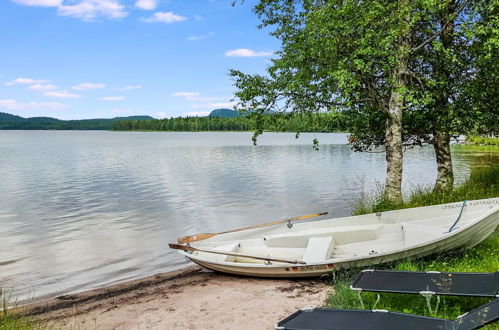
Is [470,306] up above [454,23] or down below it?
below

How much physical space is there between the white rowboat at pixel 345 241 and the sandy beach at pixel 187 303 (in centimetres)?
49

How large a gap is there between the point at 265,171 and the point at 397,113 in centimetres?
3019

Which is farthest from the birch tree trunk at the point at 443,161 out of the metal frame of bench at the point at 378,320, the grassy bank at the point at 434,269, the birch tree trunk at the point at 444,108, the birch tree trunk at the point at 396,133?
the metal frame of bench at the point at 378,320

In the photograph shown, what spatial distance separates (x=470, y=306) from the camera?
22.9 ft

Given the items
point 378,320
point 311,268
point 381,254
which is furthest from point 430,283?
point 311,268

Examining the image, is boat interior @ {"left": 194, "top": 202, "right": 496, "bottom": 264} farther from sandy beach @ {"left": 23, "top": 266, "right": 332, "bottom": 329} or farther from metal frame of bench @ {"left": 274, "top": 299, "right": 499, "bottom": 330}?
metal frame of bench @ {"left": 274, "top": 299, "right": 499, "bottom": 330}

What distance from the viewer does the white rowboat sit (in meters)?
9.34

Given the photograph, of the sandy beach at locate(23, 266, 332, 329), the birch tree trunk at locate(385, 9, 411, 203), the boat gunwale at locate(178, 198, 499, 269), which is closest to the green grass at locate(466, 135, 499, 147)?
the birch tree trunk at locate(385, 9, 411, 203)

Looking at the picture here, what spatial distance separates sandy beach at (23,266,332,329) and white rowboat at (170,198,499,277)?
0.49 meters

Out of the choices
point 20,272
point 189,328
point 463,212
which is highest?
point 463,212

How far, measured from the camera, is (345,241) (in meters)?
11.5

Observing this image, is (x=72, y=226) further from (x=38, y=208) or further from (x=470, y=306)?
(x=470, y=306)

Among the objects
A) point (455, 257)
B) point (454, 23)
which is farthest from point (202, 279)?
point (454, 23)

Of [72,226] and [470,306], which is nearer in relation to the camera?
[470,306]
